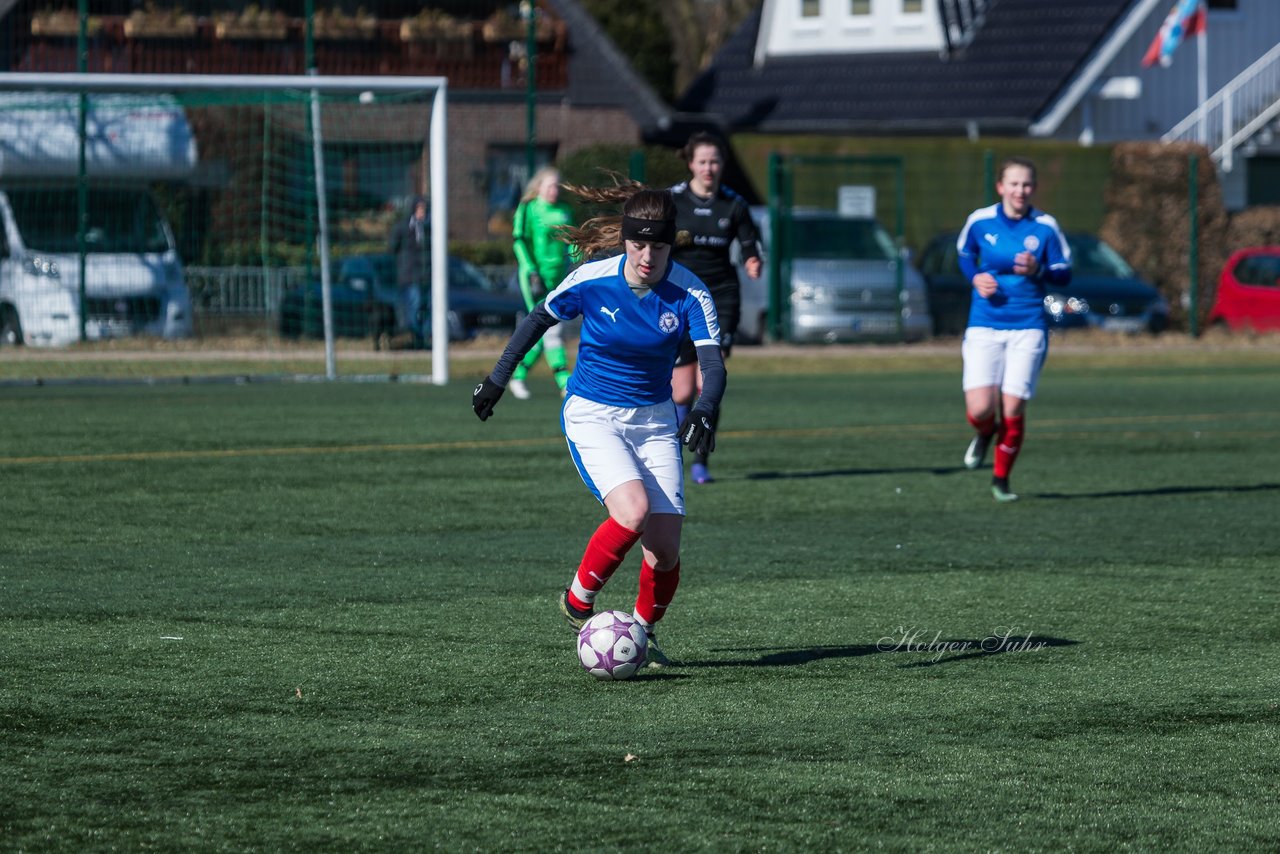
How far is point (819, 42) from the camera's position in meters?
43.0

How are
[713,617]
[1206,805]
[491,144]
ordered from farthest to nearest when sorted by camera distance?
[491,144] → [713,617] → [1206,805]

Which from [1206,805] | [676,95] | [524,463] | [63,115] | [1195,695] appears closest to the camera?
[1206,805]

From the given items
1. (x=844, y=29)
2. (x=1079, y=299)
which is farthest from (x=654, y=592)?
(x=844, y=29)

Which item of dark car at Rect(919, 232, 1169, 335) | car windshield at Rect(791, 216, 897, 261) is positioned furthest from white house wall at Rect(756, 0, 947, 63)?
car windshield at Rect(791, 216, 897, 261)

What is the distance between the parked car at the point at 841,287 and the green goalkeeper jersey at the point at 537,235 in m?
9.93

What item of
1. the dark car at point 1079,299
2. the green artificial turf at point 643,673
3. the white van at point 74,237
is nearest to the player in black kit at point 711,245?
the green artificial turf at point 643,673

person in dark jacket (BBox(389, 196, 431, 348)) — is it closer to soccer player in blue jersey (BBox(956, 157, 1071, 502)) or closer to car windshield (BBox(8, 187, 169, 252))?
car windshield (BBox(8, 187, 169, 252))

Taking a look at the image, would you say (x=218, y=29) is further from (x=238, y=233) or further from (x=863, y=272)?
(x=863, y=272)

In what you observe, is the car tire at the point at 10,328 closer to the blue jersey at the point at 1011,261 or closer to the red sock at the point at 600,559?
the blue jersey at the point at 1011,261

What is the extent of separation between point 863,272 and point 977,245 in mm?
15912

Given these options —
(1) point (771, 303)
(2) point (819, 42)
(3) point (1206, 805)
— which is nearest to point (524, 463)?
(3) point (1206, 805)

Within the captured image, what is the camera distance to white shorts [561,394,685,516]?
23.9 ft

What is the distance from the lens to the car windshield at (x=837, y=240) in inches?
1109

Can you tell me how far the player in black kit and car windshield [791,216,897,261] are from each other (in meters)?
15.3
